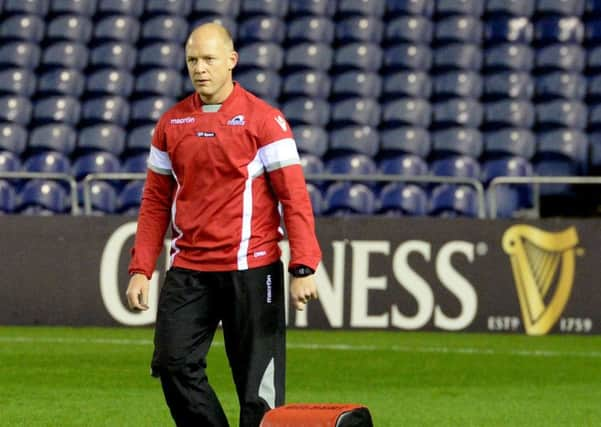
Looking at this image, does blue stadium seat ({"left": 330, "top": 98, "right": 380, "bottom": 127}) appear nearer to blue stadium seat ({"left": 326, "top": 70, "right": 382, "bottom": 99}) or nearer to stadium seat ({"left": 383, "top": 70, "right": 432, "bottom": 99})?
blue stadium seat ({"left": 326, "top": 70, "right": 382, "bottom": 99})

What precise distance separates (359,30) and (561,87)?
2396 millimetres

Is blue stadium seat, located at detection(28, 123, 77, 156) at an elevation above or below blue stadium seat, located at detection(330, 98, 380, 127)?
below

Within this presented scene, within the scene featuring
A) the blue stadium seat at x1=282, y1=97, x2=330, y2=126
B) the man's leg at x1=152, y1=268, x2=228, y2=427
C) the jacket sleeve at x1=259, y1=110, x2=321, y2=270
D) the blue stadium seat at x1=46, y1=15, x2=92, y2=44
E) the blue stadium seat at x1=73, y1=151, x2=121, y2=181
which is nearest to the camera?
the jacket sleeve at x1=259, y1=110, x2=321, y2=270

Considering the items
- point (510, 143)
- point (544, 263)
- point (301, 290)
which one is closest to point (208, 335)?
point (301, 290)

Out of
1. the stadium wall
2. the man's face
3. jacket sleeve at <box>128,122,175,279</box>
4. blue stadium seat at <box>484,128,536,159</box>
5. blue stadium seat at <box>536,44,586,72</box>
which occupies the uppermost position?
blue stadium seat at <box>536,44,586,72</box>

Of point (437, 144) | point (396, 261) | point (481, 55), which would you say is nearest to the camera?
point (396, 261)

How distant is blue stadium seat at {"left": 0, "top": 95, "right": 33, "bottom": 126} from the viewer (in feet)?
53.2

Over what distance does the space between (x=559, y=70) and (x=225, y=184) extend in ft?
37.5

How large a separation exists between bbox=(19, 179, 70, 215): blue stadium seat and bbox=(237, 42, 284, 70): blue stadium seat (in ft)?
9.84

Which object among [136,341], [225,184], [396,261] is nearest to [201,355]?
[225,184]

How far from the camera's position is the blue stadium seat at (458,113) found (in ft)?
51.9

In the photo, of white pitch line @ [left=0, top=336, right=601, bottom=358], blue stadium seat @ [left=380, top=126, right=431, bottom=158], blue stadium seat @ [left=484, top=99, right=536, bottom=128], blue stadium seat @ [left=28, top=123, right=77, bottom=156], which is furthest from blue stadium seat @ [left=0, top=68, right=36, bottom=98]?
Result: blue stadium seat @ [left=484, top=99, right=536, bottom=128]

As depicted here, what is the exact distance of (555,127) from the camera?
15781 mm

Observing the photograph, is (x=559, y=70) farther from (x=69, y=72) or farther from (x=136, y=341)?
(x=136, y=341)
